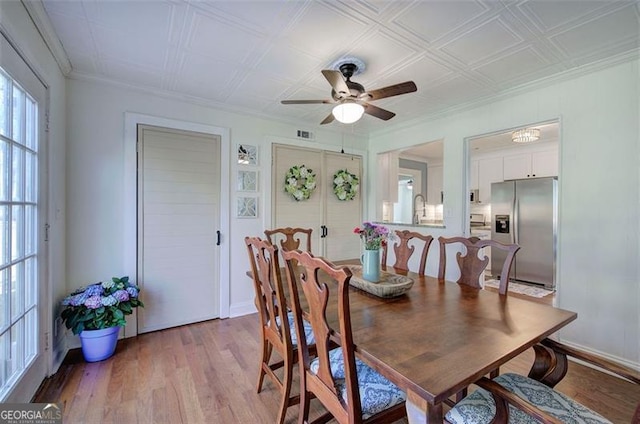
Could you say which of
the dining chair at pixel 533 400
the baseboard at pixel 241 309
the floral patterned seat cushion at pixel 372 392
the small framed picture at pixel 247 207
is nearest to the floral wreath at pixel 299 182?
the small framed picture at pixel 247 207

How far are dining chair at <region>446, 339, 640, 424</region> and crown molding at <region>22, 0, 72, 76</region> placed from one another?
297cm

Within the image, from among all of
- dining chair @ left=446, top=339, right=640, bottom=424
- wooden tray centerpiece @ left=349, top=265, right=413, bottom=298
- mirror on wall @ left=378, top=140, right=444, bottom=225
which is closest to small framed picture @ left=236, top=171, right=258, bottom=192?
wooden tray centerpiece @ left=349, top=265, right=413, bottom=298

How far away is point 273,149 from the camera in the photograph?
3.69 meters

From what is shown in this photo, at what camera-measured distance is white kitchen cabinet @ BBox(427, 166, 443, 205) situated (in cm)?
635

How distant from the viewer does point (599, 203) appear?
238 cm

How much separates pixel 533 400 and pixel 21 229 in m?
2.91

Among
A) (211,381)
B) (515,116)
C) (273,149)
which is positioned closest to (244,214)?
(273,149)

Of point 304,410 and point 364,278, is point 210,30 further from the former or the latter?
point 304,410

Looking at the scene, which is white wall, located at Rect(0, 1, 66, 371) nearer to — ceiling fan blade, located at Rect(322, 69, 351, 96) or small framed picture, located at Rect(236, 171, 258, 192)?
small framed picture, located at Rect(236, 171, 258, 192)

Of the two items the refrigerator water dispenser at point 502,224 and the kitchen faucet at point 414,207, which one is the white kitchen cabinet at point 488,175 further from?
the kitchen faucet at point 414,207

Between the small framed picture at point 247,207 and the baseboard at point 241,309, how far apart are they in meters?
1.09

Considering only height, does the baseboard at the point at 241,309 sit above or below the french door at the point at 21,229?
below

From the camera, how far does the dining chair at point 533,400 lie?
1017 millimetres

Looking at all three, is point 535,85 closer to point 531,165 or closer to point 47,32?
point 531,165
